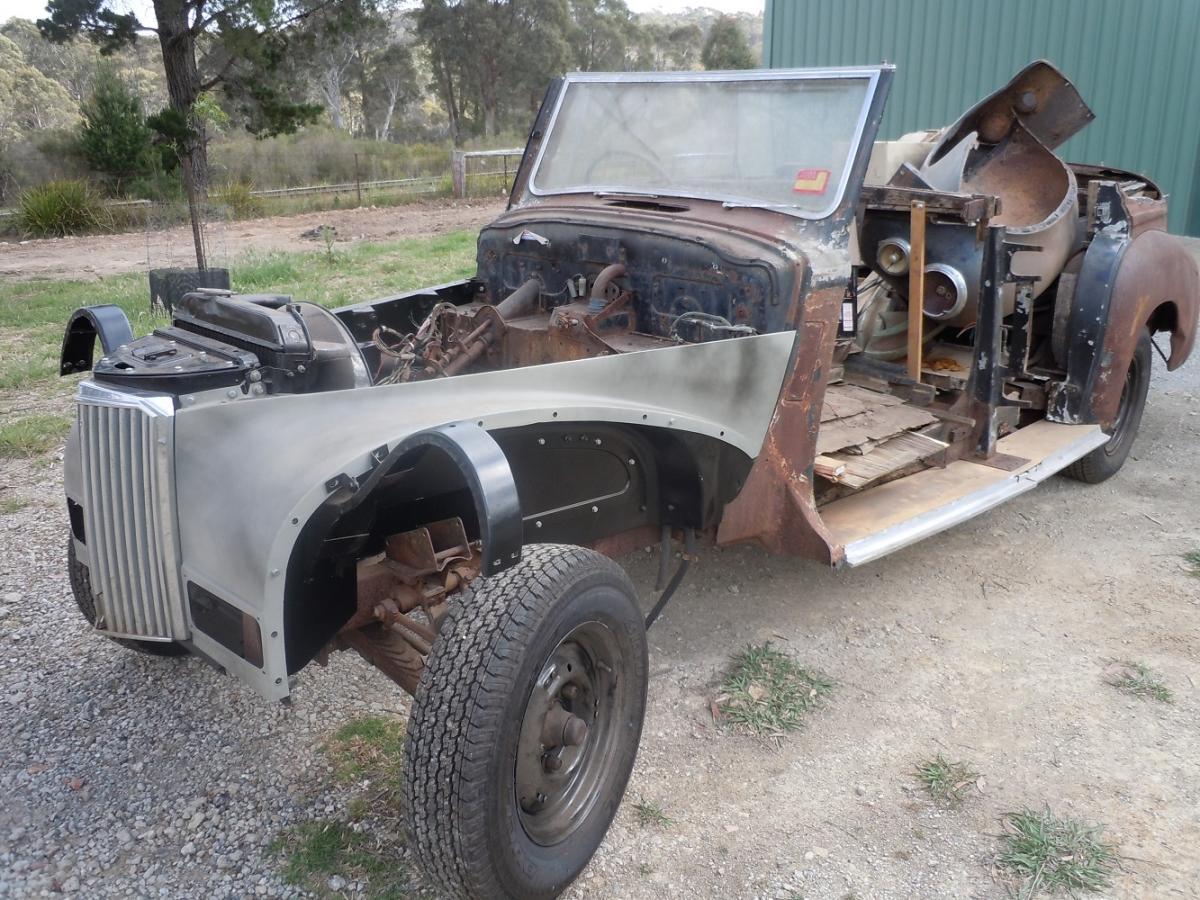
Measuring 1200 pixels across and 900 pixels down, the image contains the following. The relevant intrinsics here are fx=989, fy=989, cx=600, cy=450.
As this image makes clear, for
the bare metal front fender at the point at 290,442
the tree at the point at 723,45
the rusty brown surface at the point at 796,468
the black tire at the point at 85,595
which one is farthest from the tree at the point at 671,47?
the bare metal front fender at the point at 290,442

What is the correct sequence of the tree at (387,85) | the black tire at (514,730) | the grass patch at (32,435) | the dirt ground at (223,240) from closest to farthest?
the black tire at (514,730) < the grass patch at (32,435) < the dirt ground at (223,240) < the tree at (387,85)

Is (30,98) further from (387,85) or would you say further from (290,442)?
(290,442)

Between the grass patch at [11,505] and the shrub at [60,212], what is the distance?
11.8 metres

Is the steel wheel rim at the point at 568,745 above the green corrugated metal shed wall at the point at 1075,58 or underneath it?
underneath

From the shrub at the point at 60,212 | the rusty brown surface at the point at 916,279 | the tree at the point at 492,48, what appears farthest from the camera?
the tree at the point at 492,48

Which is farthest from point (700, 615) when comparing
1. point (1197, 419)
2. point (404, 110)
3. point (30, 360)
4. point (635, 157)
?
point (404, 110)

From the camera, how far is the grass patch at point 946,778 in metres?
2.75

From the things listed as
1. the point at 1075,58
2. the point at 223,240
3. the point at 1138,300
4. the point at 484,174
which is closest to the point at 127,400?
the point at 1138,300

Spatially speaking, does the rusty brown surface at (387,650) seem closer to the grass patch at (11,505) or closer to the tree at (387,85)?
the grass patch at (11,505)

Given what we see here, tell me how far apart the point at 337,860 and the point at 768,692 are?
1.44 metres

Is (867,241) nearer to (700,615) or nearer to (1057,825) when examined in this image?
(700,615)

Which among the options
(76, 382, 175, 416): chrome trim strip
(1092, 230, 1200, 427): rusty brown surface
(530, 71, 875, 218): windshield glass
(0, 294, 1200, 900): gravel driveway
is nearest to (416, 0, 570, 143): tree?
(530, 71, 875, 218): windshield glass

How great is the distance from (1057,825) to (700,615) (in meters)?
1.43

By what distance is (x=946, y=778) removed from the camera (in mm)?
2809
